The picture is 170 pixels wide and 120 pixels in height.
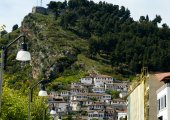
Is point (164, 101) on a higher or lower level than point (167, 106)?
higher

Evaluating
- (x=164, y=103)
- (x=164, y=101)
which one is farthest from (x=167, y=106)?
(x=164, y=103)

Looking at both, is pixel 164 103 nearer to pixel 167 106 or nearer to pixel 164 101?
pixel 164 101

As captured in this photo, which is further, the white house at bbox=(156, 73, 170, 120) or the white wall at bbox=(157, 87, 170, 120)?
the white house at bbox=(156, 73, 170, 120)

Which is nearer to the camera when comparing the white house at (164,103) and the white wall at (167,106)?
the white wall at (167,106)

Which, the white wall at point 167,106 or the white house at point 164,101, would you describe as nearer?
the white wall at point 167,106

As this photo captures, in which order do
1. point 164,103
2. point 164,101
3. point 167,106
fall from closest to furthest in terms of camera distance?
point 167,106 < point 164,101 < point 164,103

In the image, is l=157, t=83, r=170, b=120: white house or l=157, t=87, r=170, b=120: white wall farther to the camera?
l=157, t=83, r=170, b=120: white house

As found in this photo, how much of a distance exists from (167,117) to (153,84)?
14418 millimetres

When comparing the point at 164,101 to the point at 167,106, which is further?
the point at 164,101

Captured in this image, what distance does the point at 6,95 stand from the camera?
4888cm

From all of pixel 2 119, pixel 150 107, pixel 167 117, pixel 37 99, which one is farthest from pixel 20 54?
pixel 37 99

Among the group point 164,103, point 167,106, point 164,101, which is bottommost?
point 167,106

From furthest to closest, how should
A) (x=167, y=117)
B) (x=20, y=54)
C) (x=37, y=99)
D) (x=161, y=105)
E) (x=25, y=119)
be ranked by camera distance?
(x=37, y=99) → (x=161, y=105) → (x=167, y=117) → (x=25, y=119) → (x=20, y=54)

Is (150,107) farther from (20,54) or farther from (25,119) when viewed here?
(20,54)
